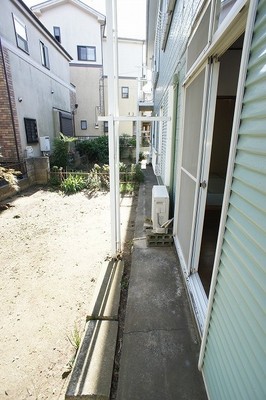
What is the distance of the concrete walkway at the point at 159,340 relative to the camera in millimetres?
1508

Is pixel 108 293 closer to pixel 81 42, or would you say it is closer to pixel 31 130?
pixel 31 130

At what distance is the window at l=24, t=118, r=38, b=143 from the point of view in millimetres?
8336

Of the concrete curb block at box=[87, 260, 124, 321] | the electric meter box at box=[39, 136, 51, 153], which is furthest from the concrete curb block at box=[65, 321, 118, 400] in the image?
the electric meter box at box=[39, 136, 51, 153]

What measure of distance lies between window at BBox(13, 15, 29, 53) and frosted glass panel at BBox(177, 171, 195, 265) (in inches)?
342

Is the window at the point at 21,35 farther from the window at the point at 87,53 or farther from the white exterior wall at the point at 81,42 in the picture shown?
the window at the point at 87,53

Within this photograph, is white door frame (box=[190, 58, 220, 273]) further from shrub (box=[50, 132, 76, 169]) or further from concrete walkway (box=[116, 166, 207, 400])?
→ shrub (box=[50, 132, 76, 169])

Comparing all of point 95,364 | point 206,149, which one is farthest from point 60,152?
point 95,364

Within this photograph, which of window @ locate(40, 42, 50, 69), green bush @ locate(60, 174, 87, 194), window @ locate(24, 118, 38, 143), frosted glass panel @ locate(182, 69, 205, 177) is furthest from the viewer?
window @ locate(40, 42, 50, 69)

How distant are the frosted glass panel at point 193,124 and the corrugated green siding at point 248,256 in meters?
1.17

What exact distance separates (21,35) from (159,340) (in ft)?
34.1

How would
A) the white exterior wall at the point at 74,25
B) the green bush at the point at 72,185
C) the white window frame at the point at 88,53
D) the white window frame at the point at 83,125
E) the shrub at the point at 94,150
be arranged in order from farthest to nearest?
the white window frame at the point at 83,125
the white window frame at the point at 88,53
the white exterior wall at the point at 74,25
the shrub at the point at 94,150
the green bush at the point at 72,185

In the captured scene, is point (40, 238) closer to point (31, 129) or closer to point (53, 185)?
point (53, 185)

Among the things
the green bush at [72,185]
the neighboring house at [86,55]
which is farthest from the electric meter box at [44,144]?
the neighboring house at [86,55]

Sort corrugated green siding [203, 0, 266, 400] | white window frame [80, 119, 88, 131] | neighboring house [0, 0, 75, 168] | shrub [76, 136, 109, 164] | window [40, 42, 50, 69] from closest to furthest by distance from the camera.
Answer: corrugated green siding [203, 0, 266, 400]
neighboring house [0, 0, 75, 168]
window [40, 42, 50, 69]
shrub [76, 136, 109, 164]
white window frame [80, 119, 88, 131]
